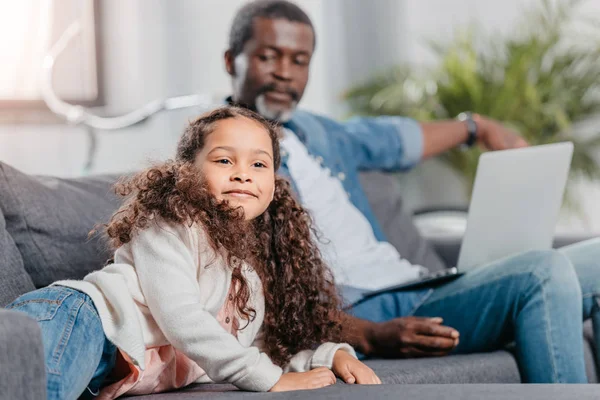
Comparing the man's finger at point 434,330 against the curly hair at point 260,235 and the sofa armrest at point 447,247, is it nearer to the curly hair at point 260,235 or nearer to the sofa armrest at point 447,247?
the curly hair at point 260,235

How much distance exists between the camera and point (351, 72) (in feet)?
13.8

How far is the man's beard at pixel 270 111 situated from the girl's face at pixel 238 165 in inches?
25.3

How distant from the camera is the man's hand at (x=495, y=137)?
2.29 metres

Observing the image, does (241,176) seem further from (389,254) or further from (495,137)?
(495,137)

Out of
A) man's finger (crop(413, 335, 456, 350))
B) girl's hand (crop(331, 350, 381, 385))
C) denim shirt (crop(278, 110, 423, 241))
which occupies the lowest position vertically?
man's finger (crop(413, 335, 456, 350))

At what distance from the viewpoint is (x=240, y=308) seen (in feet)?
4.32

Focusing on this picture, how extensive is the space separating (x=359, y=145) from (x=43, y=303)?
1249 millimetres

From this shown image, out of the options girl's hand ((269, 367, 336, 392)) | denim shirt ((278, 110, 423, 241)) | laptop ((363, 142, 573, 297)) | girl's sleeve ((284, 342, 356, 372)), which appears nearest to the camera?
girl's hand ((269, 367, 336, 392))

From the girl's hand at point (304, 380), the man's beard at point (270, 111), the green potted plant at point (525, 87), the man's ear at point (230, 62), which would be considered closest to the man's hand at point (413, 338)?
the girl's hand at point (304, 380)

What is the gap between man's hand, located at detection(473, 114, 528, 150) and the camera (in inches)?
90.2

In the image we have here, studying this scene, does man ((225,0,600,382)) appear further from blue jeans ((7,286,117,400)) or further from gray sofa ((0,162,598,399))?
blue jeans ((7,286,117,400))

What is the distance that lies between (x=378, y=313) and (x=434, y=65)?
2.65 meters

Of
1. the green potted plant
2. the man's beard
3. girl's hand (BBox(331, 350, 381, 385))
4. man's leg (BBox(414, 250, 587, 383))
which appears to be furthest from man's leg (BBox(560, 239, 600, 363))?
the green potted plant

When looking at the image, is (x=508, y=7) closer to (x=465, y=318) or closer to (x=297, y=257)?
(x=465, y=318)
